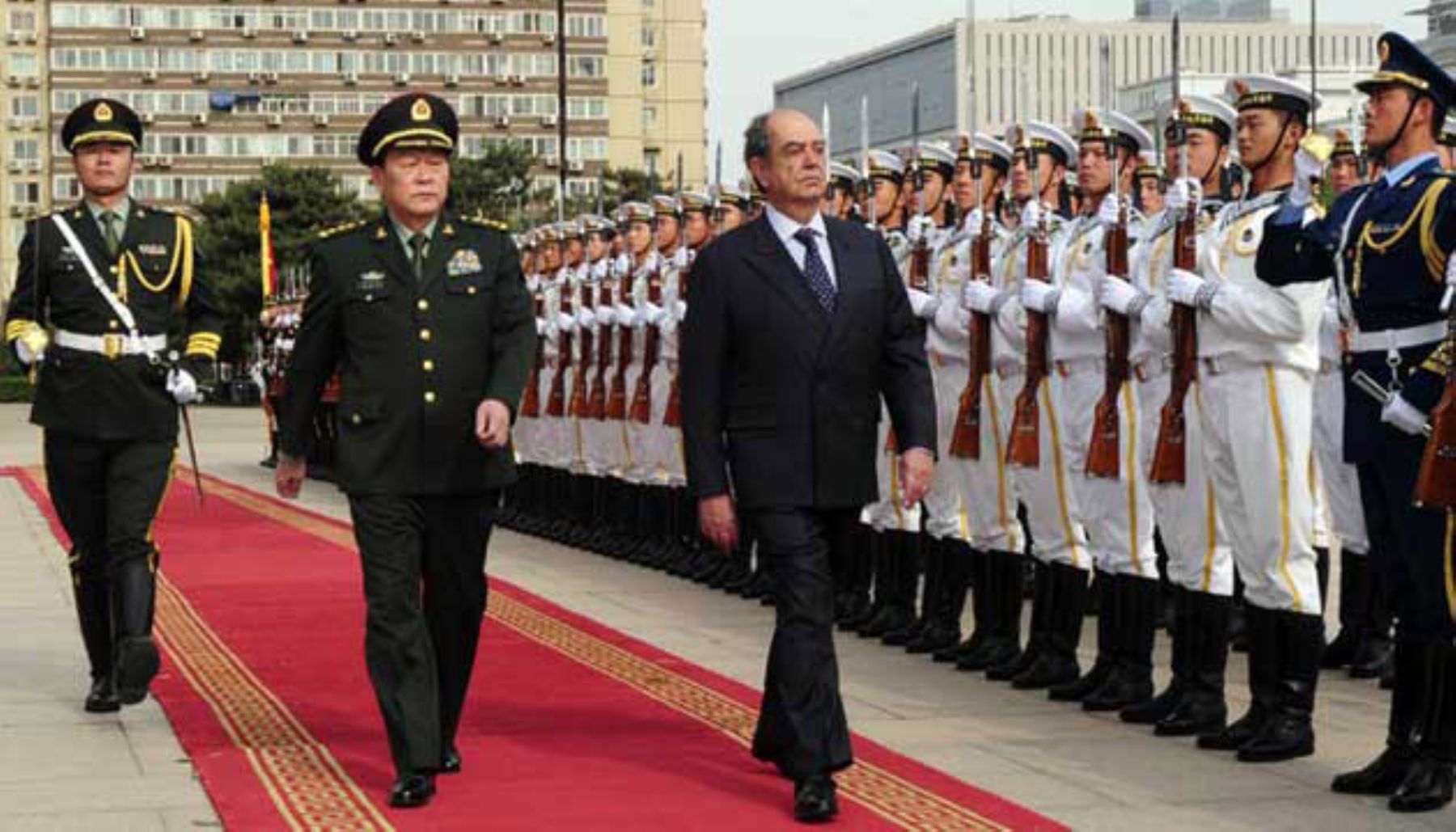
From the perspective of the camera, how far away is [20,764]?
8.05 m

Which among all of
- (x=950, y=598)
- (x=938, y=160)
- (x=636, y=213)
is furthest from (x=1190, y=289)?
(x=636, y=213)

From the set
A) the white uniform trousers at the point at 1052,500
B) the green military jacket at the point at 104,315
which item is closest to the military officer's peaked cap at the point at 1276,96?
the white uniform trousers at the point at 1052,500

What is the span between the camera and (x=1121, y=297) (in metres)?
8.76

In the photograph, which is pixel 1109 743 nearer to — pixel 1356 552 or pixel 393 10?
pixel 1356 552

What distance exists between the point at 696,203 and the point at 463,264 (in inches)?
291

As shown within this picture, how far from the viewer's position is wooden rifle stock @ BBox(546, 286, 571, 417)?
17562 mm

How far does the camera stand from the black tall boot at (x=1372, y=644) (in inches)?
396

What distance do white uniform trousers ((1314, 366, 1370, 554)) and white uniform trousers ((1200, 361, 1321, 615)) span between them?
2.15m

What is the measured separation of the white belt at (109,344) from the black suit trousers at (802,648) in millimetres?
3021

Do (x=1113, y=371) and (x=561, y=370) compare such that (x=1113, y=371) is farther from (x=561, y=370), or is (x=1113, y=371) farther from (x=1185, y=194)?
(x=561, y=370)

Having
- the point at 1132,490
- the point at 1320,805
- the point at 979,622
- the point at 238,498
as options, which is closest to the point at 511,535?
the point at 238,498

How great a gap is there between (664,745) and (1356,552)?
3.58 metres

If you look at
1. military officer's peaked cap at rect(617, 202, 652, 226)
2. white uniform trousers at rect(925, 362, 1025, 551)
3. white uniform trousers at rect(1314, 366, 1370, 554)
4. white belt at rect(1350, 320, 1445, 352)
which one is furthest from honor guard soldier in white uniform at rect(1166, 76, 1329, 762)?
military officer's peaked cap at rect(617, 202, 652, 226)

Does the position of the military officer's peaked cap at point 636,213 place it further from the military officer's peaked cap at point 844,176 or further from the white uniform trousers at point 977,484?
the white uniform trousers at point 977,484
